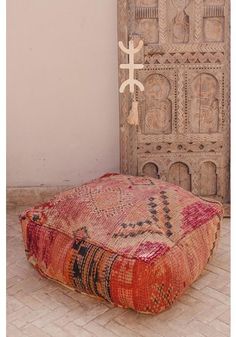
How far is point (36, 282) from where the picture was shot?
3682mm

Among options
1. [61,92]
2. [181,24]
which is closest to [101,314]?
[61,92]

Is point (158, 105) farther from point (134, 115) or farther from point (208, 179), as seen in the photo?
point (208, 179)

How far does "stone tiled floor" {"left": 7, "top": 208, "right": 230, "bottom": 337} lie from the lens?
3127mm

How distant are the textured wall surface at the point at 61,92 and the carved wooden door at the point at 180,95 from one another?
24 cm

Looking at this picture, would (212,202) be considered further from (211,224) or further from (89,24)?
(89,24)

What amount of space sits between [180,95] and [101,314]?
6.23 feet

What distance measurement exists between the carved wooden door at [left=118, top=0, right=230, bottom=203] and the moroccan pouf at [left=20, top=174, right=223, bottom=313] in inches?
26.7

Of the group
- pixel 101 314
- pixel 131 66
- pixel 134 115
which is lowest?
pixel 101 314

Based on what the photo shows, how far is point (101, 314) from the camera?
130 inches

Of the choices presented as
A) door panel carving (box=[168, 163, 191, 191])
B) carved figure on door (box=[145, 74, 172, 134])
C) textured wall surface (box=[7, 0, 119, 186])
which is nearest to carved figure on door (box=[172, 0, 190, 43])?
carved figure on door (box=[145, 74, 172, 134])

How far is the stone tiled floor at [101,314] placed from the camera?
3.13 m

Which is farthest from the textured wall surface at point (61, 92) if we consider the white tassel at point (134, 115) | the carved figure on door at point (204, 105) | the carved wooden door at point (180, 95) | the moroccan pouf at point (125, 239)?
the moroccan pouf at point (125, 239)

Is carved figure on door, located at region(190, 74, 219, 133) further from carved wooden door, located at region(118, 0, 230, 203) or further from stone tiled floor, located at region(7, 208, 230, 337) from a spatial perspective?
stone tiled floor, located at region(7, 208, 230, 337)
